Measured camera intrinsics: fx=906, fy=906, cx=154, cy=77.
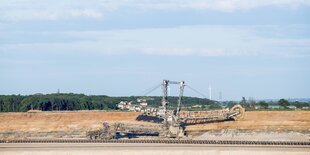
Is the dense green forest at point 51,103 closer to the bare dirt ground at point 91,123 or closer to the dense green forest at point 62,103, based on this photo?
the dense green forest at point 62,103

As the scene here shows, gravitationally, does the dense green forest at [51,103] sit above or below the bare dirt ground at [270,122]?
above

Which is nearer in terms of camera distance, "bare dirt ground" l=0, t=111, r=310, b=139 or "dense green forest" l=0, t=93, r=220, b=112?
"bare dirt ground" l=0, t=111, r=310, b=139

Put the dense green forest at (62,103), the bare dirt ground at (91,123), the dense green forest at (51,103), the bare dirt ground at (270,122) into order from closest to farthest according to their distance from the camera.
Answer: the bare dirt ground at (270,122), the bare dirt ground at (91,123), the dense green forest at (62,103), the dense green forest at (51,103)

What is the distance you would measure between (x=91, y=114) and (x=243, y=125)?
74.9 feet

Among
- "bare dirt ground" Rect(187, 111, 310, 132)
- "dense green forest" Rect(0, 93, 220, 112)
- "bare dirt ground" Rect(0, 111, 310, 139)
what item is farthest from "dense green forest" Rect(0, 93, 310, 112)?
"bare dirt ground" Rect(187, 111, 310, 132)

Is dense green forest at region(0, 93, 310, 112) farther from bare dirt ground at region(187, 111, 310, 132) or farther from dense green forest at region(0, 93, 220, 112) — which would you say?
bare dirt ground at region(187, 111, 310, 132)

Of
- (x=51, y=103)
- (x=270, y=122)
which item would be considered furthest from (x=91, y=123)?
(x=51, y=103)

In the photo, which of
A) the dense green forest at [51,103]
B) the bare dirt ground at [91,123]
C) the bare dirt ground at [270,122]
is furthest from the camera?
the dense green forest at [51,103]

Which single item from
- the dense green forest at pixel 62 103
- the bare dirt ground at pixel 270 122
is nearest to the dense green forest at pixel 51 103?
the dense green forest at pixel 62 103

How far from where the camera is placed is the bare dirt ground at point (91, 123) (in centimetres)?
11581

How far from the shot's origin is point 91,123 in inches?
4847

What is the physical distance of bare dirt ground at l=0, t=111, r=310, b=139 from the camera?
116 meters

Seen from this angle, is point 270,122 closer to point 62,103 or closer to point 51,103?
point 62,103

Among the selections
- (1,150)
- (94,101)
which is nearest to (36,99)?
(94,101)
